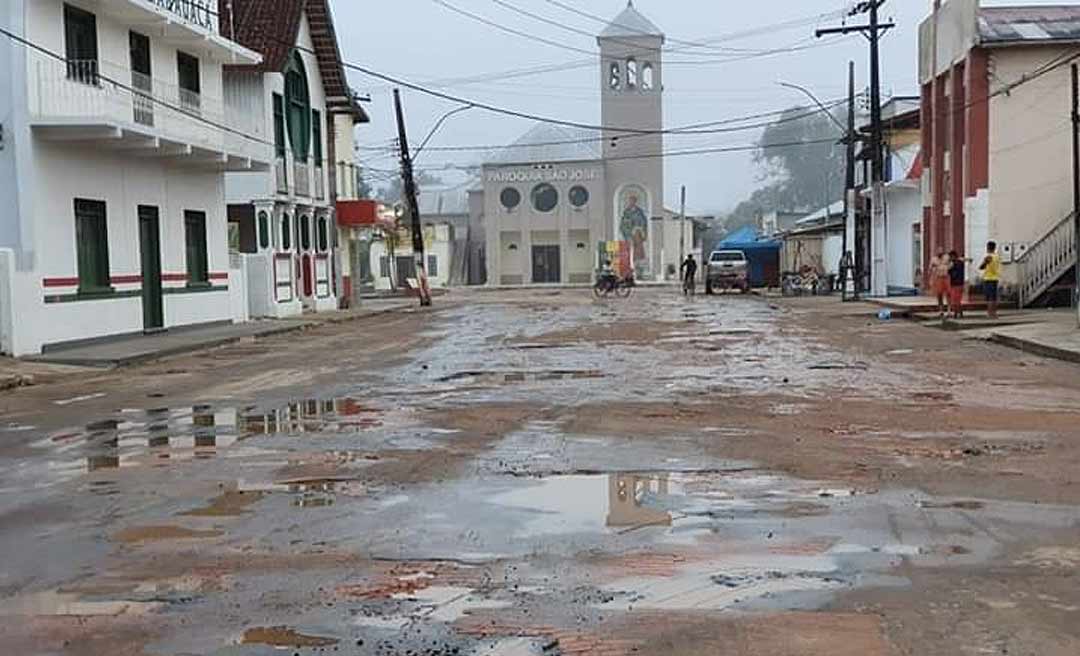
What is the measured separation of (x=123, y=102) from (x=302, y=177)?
16073mm

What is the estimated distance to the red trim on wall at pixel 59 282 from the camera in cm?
2430

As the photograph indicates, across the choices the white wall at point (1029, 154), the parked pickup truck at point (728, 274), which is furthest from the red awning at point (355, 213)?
the white wall at point (1029, 154)

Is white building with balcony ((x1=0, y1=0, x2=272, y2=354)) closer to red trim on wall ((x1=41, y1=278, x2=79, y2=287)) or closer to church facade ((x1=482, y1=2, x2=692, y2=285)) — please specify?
red trim on wall ((x1=41, y1=278, x2=79, y2=287))

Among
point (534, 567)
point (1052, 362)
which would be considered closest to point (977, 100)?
point (1052, 362)

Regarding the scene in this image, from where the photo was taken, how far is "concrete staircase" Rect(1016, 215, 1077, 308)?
31734 millimetres

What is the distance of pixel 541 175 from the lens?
94.6m

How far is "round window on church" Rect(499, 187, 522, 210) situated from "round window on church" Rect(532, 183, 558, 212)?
3.94 feet

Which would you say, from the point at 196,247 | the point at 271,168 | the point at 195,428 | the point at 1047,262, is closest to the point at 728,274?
the point at 1047,262

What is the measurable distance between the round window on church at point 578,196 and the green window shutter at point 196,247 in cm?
6172

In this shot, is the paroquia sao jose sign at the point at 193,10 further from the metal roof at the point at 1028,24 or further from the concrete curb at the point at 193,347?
the metal roof at the point at 1028,24

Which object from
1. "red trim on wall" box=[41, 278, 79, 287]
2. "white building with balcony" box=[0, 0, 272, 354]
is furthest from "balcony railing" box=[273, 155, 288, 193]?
"red trim on wall" box=[41, 278, 79, 287]

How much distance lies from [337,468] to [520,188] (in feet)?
282

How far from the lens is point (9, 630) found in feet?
19.3

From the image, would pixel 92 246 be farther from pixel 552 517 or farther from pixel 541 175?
pixel 541 175
